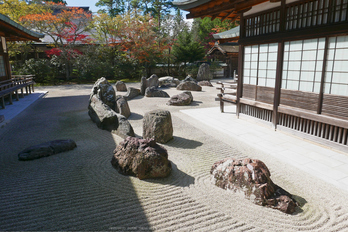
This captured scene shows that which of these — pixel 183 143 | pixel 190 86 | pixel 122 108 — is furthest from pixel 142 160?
pixel 190 86

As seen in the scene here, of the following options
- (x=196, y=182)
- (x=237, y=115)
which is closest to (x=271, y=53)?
(x=237, y=115)

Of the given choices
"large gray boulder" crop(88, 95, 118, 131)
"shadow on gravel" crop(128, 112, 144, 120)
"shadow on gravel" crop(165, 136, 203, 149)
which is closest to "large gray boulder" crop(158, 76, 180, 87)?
"shadow on gravel" crop(128, 112, 144, 120)

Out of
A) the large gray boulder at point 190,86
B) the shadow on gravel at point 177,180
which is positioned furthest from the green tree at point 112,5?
the shadow on gravel at point 177,180

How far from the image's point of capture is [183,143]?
19.7 ft

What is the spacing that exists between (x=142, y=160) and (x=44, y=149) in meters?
2.35

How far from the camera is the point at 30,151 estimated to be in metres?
4.74

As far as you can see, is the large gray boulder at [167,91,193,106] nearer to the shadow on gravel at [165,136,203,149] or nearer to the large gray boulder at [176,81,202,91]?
the large gray boulder at [176,81,202,91]

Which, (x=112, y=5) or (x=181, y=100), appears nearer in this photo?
(x=181, y=100)

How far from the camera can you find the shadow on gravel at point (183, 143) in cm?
579

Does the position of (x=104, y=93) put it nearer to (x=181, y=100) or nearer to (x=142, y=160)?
(x=181, y=100)

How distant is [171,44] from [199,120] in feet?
58.1

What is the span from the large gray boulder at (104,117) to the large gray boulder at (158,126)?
1203 millimetres

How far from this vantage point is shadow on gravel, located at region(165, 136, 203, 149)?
19.0ft

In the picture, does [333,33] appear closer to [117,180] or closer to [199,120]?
[199,120]
